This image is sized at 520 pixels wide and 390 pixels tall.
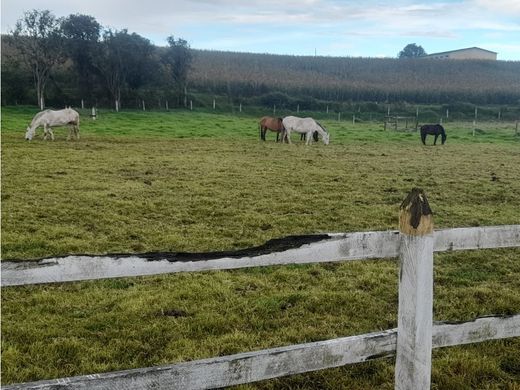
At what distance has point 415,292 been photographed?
281cm

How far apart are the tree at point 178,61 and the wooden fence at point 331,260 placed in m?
48.6

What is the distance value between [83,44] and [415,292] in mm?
47852

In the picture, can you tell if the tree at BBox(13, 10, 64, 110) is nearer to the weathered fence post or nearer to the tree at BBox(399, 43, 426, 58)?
the weathered fence post

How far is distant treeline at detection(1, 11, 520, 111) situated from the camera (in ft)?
142

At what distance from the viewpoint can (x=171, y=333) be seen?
4.70 meters

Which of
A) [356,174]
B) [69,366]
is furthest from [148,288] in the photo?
[356,174]

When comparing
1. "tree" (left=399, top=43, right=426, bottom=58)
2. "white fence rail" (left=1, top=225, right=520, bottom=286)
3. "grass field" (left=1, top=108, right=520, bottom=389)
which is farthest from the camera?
"tree" (left=399, top=43, right=426, bottom=58)

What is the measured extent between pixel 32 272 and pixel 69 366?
213 cm

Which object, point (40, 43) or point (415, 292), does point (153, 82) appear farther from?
point (415, 292)

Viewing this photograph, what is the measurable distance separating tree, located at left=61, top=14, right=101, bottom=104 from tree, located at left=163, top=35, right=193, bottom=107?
23.8ft

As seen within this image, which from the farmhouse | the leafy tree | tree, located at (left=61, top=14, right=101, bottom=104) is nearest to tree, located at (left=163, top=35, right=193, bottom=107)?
the leafy tree

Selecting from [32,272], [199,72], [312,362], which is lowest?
[312,362]

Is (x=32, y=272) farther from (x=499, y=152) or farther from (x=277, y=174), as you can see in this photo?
(x=499, y=152)

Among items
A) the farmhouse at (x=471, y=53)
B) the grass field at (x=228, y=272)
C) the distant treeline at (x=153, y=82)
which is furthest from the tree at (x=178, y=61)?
the farmhouse at (x=471, y=53)
